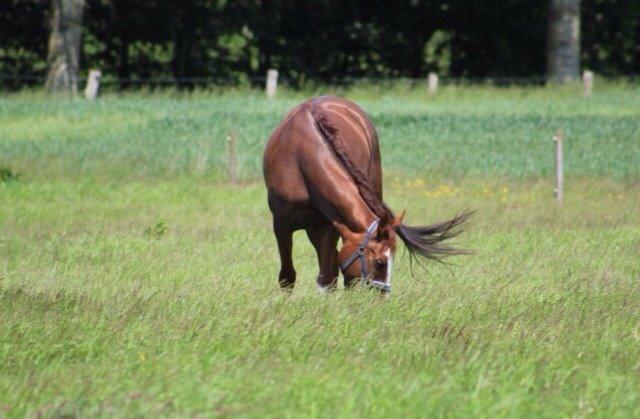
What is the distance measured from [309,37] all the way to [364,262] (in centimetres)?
3805

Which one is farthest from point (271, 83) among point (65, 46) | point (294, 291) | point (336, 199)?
point (336, 199)

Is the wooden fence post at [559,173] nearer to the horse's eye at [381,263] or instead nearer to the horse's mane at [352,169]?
the horse's mane at [352,169]

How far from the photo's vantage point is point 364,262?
9180 millimetres

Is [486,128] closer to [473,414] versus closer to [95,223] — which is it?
[95,223]

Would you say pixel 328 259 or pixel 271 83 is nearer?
pixel 328 259

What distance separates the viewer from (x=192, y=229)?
15828 millimetres

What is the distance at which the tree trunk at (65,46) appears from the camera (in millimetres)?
34719

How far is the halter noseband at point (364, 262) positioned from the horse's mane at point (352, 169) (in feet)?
0.37

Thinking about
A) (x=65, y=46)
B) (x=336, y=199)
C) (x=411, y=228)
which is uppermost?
(x=65, y=46)

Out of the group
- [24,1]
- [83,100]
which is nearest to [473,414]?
[83,100]

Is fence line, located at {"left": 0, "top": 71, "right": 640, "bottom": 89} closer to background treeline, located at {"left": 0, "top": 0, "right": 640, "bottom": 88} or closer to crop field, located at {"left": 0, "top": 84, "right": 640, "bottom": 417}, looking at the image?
background treeline, located at {"left": 0, "top": 0, "right": 640, "bottom": 88}

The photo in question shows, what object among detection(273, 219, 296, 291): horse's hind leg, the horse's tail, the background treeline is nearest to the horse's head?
the horse's tail

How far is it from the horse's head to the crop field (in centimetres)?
15

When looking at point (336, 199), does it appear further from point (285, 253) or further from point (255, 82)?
point (255, 82)
